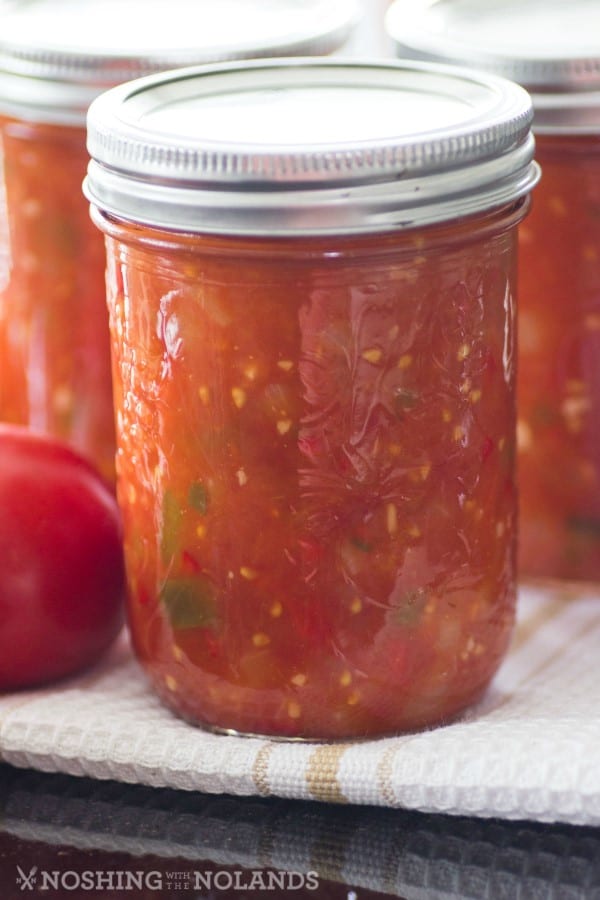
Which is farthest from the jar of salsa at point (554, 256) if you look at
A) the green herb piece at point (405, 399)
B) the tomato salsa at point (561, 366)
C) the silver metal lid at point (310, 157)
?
the green herb piece at point (405, 399)

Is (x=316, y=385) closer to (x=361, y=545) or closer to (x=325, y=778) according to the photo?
(x=361, y=545)

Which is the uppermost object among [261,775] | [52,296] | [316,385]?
[316,385]

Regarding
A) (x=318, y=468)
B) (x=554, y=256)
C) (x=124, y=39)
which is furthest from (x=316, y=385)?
(x=124, y=39)

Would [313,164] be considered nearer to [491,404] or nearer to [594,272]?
[491,404]

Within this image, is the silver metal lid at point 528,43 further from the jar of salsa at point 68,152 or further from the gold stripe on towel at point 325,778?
the gold stripe on towel at point 325,778

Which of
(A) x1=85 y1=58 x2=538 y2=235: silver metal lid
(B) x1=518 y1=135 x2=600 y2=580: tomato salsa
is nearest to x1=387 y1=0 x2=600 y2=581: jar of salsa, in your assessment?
(B) x1=518 y1=135 x2=600 y2=580: tomato salsa

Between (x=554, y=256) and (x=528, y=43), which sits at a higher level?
(x=528, y=43)

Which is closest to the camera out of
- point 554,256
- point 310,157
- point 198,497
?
point 310,157
